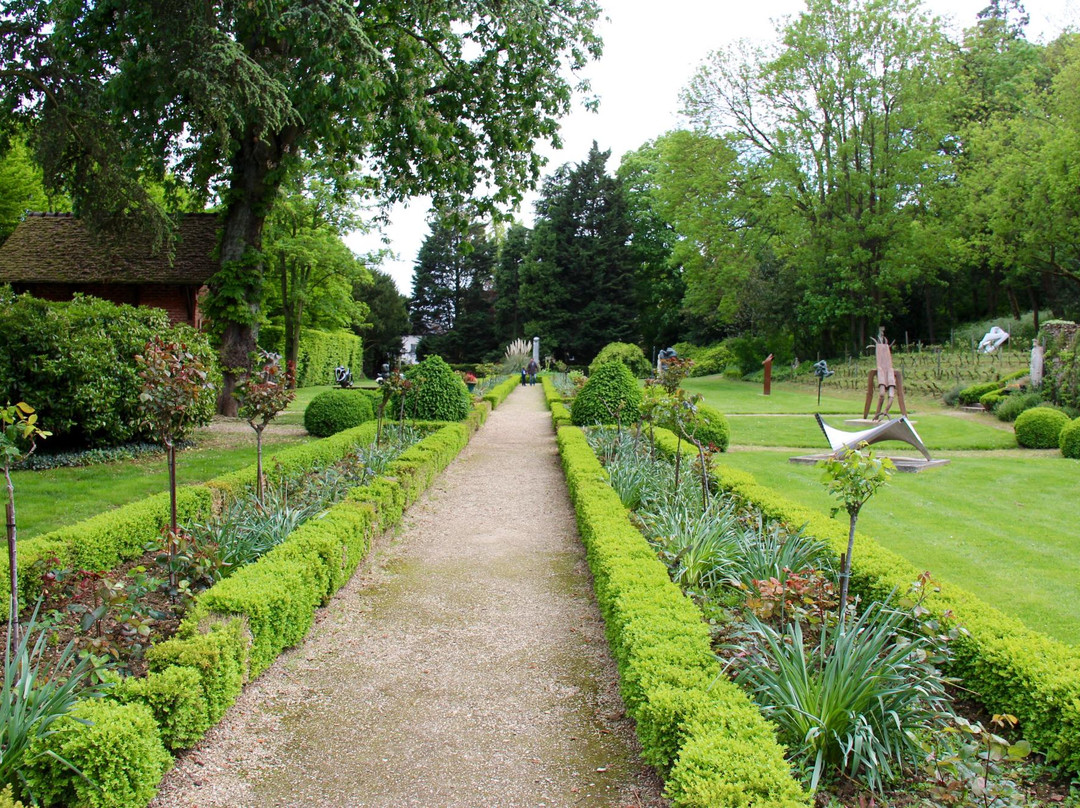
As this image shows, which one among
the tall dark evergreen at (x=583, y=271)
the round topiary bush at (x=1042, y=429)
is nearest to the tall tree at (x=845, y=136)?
the tall dark evergreen at (x=583, y=271)

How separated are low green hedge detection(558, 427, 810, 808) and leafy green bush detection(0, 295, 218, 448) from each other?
261 inches

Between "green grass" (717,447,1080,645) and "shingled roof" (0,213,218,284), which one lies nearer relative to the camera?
"green grass" (717,447,1080,645)

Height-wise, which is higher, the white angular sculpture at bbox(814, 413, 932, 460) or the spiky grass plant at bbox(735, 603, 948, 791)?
the white angular sculpture at bbox(814, 413, 932, 460)

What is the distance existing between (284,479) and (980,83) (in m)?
36.1

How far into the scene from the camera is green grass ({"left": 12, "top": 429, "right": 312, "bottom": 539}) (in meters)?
6.26

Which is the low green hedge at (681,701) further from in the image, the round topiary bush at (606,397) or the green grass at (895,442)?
the green grass at (895,442)

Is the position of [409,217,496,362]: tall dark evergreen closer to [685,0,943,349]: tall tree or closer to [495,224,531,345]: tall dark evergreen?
[495,224,531,345]: tall dark evergreen

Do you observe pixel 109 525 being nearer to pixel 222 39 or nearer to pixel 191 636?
Result: pixel 191 636

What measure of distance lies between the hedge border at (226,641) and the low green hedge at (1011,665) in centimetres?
306

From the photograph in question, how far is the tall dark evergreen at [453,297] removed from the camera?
46781mm

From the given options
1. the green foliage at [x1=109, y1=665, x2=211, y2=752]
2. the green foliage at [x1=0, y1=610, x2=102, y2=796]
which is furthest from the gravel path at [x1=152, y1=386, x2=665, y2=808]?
the green foliage at [x1=0, y1=610, x2=102, y2=796]

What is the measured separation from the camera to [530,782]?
271 centimetres

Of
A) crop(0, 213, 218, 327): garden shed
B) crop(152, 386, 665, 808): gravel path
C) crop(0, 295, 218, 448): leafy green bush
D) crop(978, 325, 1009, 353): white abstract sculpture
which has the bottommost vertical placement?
crop(152, 386, 665, 808): gravel path

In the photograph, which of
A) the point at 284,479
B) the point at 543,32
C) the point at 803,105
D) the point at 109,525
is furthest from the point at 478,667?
the point at 803,105
